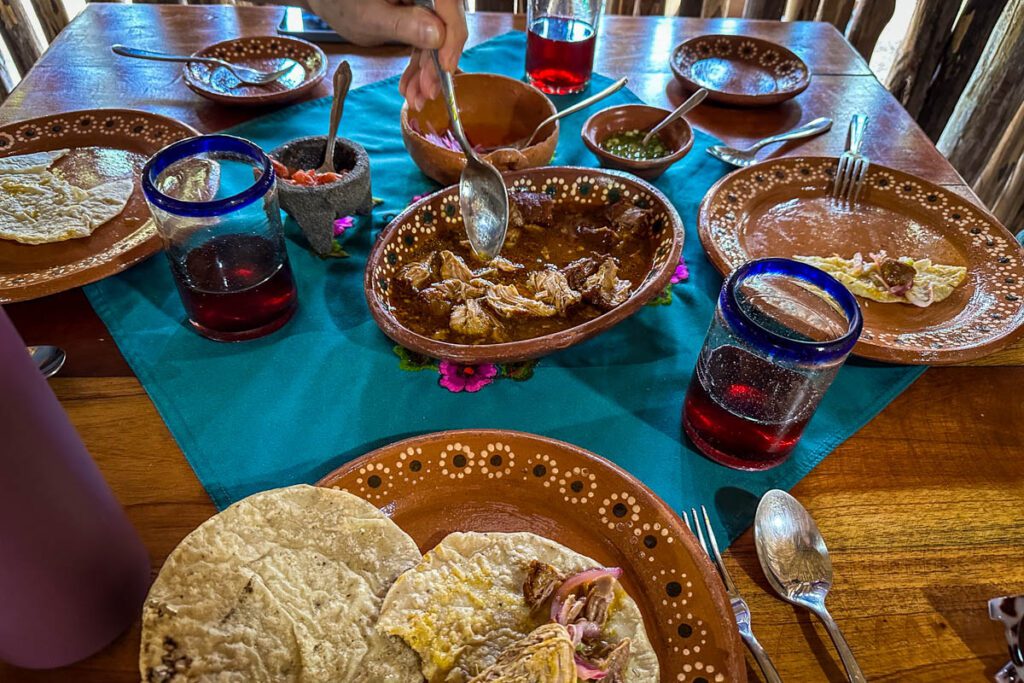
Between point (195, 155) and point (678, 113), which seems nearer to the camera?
point (195, 155)

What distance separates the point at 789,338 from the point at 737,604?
1.24ft

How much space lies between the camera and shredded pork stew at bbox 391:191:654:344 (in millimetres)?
1249

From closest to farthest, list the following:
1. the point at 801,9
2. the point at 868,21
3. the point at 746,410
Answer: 1. the point at 746,410
2. the point at 868,21
3. the point at 801,9

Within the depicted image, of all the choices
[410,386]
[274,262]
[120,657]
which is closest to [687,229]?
[410,386]

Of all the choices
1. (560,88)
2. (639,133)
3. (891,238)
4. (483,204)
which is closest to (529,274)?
(483,204)

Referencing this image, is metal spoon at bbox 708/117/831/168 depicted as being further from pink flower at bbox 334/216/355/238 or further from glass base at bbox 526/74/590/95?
pink flower at bbox 334/216/355/238

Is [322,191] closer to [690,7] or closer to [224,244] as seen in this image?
[224,244]

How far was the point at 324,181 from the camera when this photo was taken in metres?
1.43

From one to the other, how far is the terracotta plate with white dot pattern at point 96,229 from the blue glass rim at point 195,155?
228 mm

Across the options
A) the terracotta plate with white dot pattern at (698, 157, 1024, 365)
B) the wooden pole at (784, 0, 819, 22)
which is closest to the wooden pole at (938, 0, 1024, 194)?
the wooden pole at (784, 0, 819, 22)

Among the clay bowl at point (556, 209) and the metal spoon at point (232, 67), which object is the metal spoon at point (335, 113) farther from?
the metal spoon at point (232, 67)

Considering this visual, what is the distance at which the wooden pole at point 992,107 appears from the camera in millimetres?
2787

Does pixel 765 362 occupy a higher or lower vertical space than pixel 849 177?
higher

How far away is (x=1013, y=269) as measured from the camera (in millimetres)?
1382
